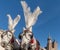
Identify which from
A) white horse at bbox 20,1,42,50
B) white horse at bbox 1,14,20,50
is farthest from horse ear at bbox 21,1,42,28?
white horse at bbox 1,14,20,50

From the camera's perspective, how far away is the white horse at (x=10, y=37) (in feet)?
59.6

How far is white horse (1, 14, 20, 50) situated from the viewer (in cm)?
1817

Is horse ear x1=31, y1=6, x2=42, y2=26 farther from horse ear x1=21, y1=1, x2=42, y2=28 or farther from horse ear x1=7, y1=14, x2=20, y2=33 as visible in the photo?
horse ear x1=7, y1=14, x2=20, y2=33

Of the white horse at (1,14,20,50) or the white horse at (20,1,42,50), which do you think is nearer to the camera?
the white horse at (20,1,42,50)

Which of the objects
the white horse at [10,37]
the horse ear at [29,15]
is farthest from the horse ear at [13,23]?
the horse ear at [29,15]

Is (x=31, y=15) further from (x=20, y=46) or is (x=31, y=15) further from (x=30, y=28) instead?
(x=20, y=46)

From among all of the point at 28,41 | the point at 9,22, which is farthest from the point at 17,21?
the point at 28,41

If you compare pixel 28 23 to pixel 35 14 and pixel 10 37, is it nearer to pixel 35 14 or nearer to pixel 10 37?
pixel 35 14

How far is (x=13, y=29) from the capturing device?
18719mm

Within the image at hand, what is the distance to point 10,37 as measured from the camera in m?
18.5

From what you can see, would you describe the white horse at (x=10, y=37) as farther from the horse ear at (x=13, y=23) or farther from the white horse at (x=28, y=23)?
the white horse at (x=28, y=23)

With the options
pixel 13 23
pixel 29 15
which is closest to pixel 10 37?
pixel 13 23

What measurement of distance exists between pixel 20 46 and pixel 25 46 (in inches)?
18.8

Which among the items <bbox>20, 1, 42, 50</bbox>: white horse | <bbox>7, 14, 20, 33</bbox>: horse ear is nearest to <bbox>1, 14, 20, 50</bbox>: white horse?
<bbox>7, 14, 20, 33</bbox>: horse ear
